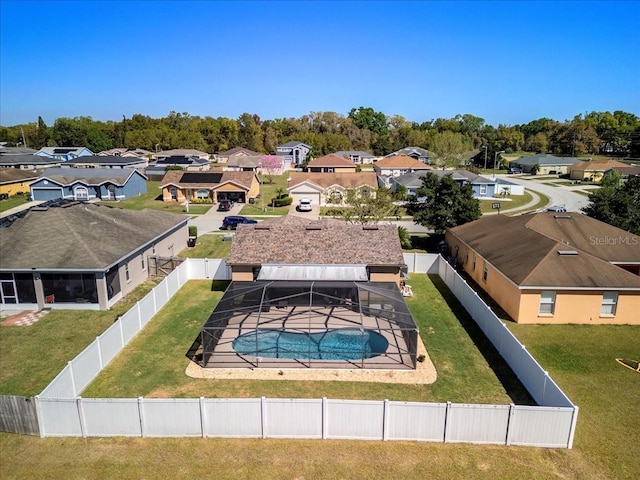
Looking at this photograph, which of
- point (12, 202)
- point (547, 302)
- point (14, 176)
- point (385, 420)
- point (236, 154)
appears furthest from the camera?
point (236, 154)

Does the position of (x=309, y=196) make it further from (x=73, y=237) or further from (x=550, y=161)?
(x=550, y=161)

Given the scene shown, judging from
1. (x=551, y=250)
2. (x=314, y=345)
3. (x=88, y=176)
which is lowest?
(x=314, y=345)

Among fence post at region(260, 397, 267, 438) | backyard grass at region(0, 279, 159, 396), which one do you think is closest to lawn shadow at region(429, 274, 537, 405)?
fence post at region(260, 397, 267, 438)

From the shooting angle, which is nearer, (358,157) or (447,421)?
(447,421)

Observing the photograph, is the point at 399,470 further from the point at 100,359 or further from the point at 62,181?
the point at 62,181

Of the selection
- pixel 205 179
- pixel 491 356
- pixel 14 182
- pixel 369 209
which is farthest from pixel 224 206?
pixel 491 356

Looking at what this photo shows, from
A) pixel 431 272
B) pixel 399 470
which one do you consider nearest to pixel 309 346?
pixel 399 470

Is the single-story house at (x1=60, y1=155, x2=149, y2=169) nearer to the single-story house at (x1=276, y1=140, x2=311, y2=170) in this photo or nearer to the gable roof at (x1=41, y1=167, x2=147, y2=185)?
the gable roof at (x1=41, y1=167, x2=147, y2=185)
